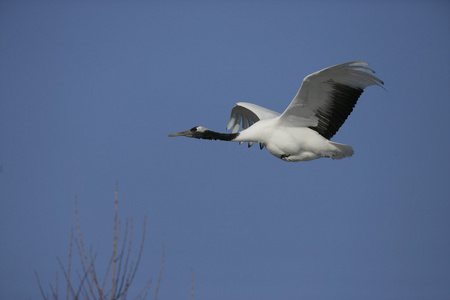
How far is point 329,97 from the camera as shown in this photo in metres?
7.96

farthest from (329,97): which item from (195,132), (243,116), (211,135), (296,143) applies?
(243,116)

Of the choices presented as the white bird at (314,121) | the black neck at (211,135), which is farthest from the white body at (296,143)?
the black neck at (211,135)

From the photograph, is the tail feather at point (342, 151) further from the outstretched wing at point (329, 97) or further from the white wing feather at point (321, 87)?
the white wing feather at point (321, 87)

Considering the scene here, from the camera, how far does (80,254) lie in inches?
160

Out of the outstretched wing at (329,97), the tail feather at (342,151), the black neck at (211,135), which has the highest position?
the outstretched wing at (329,97)

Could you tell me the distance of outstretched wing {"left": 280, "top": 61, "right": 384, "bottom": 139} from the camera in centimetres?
738

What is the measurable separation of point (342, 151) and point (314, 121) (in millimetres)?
675

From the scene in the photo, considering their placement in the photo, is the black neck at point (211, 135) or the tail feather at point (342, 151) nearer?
the tail feather at point (342, 151)

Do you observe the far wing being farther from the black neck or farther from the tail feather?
the tail feather

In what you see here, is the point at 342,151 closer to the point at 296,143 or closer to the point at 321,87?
the point at 296,143

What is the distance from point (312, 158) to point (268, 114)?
6.15ft

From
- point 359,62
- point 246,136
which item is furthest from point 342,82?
point 246,136

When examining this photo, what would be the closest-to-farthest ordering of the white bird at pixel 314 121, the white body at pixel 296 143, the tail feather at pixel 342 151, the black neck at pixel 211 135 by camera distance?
1. the white bird at pixel 314 121
2. the tail feather at pixel 342 151
3. the white body at pixel 296 143
4. the black neck at pixel 211 135

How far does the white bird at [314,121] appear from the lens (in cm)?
762
